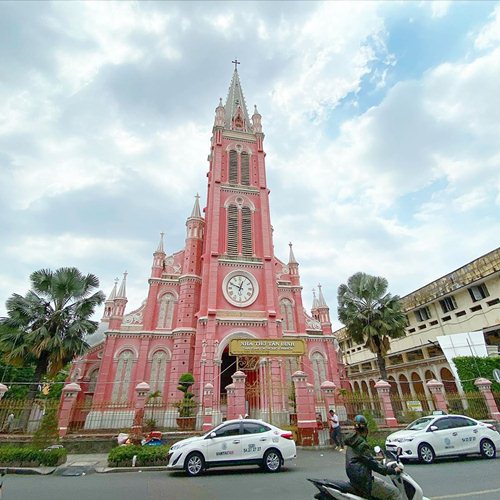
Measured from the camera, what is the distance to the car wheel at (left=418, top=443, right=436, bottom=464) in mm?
8789

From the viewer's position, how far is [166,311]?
23422 millimetres

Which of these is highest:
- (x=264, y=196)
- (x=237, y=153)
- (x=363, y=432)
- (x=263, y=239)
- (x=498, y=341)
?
(x=237, y=153)

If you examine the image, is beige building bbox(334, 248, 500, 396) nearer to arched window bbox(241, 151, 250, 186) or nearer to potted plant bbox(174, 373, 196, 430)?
potted plant bbox(174, 373, 196, 430)

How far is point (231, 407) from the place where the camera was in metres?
13.0

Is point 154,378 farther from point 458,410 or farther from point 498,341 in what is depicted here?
point 498,341

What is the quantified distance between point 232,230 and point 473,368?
62.2ft

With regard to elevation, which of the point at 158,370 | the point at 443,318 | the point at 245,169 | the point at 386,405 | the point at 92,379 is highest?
the point at 245,169

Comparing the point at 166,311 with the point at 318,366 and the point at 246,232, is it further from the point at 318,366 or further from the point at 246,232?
the point at 318,366

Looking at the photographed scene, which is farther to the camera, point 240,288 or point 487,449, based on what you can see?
point 240,288

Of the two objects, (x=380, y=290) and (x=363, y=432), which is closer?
(x=363, y=432)

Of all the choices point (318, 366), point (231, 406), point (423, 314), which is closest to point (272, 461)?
point (231, 406)

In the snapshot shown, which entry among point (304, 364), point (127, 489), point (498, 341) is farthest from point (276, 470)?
point (498, 341)

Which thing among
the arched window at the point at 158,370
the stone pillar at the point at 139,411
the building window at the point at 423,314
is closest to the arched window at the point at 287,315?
the arched window at the point at 158,370

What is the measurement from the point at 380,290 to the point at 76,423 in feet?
64.3
